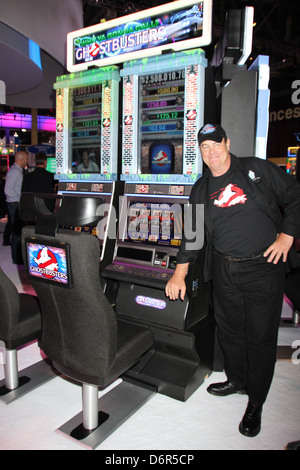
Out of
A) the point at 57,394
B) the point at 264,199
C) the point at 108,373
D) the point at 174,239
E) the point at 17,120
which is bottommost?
the point at 57,394

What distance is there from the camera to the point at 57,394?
7.80 feet

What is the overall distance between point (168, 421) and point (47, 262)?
1.23 meters

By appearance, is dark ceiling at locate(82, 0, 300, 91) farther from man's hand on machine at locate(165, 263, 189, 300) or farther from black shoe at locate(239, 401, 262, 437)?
black shoe at locate(239, 401, 262, 437)

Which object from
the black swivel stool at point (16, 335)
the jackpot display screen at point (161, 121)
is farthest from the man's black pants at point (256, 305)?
the black swivel stool at point (16, 335)

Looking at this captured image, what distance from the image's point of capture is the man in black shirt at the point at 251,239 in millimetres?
1928

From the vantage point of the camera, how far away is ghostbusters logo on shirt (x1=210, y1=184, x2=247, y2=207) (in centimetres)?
195

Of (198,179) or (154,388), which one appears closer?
(198,179)

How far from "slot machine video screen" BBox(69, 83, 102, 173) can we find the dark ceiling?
215 inches

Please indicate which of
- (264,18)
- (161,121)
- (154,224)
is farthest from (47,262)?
(264,18)

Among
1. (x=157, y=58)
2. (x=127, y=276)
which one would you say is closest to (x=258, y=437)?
(x=127, y=276)

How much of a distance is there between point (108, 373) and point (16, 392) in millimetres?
1023

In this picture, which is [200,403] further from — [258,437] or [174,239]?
[174,239]

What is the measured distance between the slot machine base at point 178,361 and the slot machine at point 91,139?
76 centimetres

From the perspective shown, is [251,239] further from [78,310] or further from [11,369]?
[11,369]
